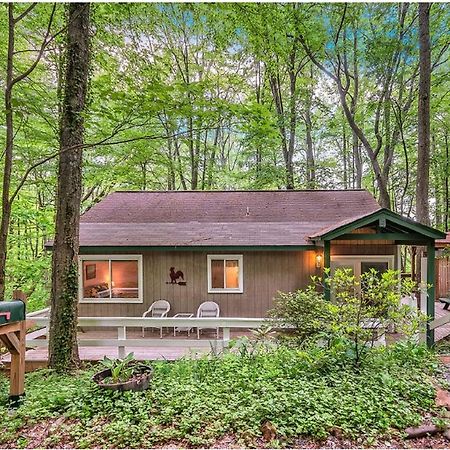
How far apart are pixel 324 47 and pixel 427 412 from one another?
11641mm

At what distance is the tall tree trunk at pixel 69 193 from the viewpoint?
5.04 metres

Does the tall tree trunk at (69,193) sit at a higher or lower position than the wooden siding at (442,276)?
higher

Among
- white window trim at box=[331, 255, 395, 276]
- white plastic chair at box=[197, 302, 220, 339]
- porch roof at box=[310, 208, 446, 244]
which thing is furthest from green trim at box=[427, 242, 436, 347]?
white plastic chair at box=[197, 302, 220, 339]

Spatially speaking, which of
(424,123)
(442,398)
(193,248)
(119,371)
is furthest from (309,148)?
(119,371)

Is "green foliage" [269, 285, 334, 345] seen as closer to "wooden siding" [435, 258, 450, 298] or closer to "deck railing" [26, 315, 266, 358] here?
"deck railing" [26, 315, 266, 358]

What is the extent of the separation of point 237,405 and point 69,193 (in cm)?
405

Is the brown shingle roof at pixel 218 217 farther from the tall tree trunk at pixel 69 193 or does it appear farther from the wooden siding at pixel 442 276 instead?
the wooden siding at pixel 442 276

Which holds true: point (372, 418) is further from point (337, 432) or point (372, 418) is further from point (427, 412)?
point (427, 412)

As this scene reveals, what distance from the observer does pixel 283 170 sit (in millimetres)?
15789

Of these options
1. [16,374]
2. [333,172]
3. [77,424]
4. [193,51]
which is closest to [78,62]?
[16,374]

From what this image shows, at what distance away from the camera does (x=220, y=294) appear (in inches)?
332

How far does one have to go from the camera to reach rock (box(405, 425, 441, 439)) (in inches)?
127

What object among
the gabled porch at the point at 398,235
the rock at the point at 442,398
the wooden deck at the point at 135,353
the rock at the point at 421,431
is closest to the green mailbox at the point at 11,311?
the wooden deck at the point at 135,353

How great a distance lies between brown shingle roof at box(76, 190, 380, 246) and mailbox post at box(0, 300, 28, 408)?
4051 millimetres
